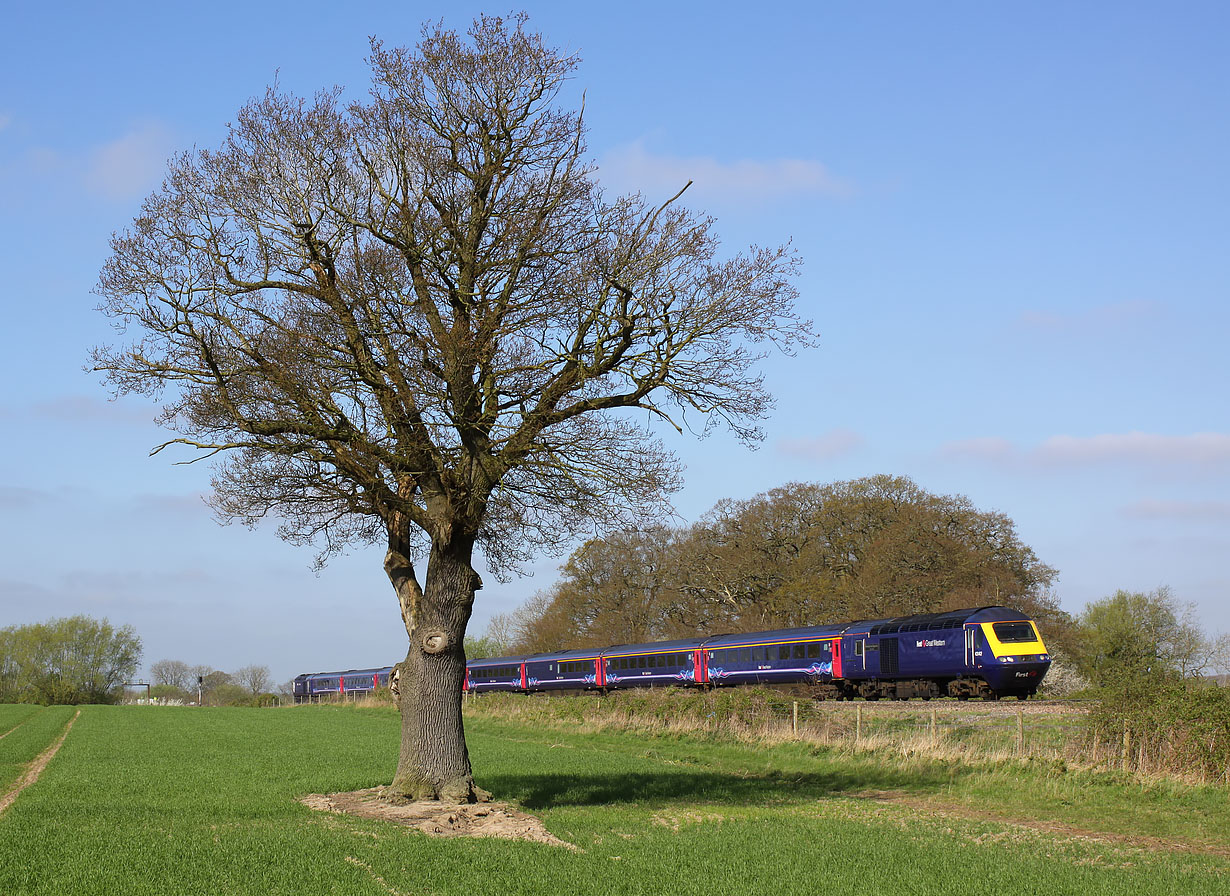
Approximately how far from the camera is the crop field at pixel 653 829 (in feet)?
32.7

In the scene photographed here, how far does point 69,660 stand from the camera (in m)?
95.7

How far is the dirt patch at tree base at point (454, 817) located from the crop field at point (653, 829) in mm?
350

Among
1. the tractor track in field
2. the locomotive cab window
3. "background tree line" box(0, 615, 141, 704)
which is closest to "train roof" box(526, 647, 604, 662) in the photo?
the locomotive cab window

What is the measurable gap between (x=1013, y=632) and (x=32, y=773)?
2845 cm

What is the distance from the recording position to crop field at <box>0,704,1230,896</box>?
997 cm

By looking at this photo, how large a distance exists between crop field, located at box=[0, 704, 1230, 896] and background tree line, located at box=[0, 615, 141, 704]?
3019 inches

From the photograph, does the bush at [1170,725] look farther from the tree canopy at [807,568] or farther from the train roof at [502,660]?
the train roof at [502,660]

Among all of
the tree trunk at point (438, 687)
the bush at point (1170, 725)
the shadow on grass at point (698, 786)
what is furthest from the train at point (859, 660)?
the tree trunk at point (438, 687)

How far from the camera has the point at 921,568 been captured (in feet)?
175

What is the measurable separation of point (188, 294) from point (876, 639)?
95.9 ft

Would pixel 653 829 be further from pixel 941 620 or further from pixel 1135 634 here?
pixel 1135 634

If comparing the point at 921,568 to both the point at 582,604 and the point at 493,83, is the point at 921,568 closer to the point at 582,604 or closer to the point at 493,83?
the point at 582,604

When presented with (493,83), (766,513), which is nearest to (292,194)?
(493,83)

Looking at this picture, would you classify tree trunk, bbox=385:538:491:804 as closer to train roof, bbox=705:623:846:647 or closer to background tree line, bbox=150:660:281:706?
Result: train roof, bbox=705:623:846:647
